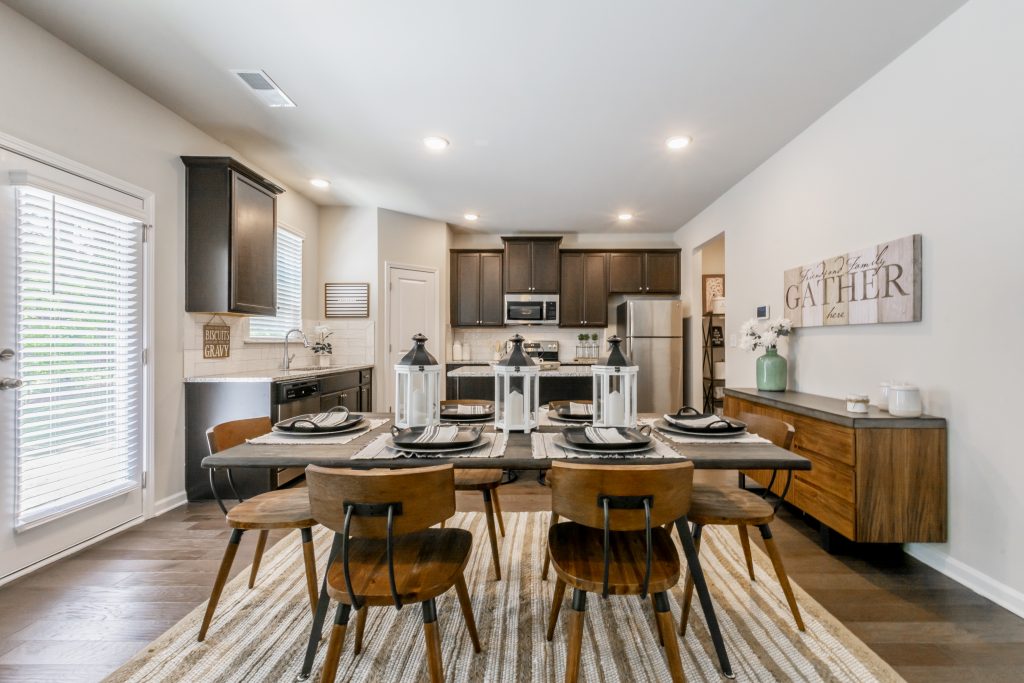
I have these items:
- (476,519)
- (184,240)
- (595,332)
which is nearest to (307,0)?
(184,240)

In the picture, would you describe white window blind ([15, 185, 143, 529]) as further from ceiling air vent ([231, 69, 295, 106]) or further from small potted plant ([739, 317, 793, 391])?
small potted plant ([739, 317, 793, 391])

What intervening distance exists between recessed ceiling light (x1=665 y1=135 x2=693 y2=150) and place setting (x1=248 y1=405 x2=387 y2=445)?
2917mm

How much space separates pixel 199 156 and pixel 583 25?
2.77 m

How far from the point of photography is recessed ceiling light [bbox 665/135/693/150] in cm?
331

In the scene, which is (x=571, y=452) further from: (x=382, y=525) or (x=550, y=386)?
(x=550, y=386)

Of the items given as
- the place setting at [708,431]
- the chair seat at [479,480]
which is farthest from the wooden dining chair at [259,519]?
the place setting at [708,431]

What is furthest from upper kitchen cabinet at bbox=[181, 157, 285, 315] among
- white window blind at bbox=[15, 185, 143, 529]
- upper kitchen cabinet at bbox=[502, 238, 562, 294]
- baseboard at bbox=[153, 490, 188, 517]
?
upper kitchen cabinet at bbox=[502, 238, 562, 294]

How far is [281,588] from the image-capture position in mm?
2070

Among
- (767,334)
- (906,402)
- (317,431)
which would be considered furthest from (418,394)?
(767,334)

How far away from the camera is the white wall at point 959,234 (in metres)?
1.89

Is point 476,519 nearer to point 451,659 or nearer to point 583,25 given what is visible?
point 451,659

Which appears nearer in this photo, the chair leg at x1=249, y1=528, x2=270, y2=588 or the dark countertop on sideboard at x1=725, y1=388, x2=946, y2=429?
the chair leg at x1=249, y1=528, x2=270, y2=588

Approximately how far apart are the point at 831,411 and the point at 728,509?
1120 mm

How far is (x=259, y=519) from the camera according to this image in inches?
65.2
